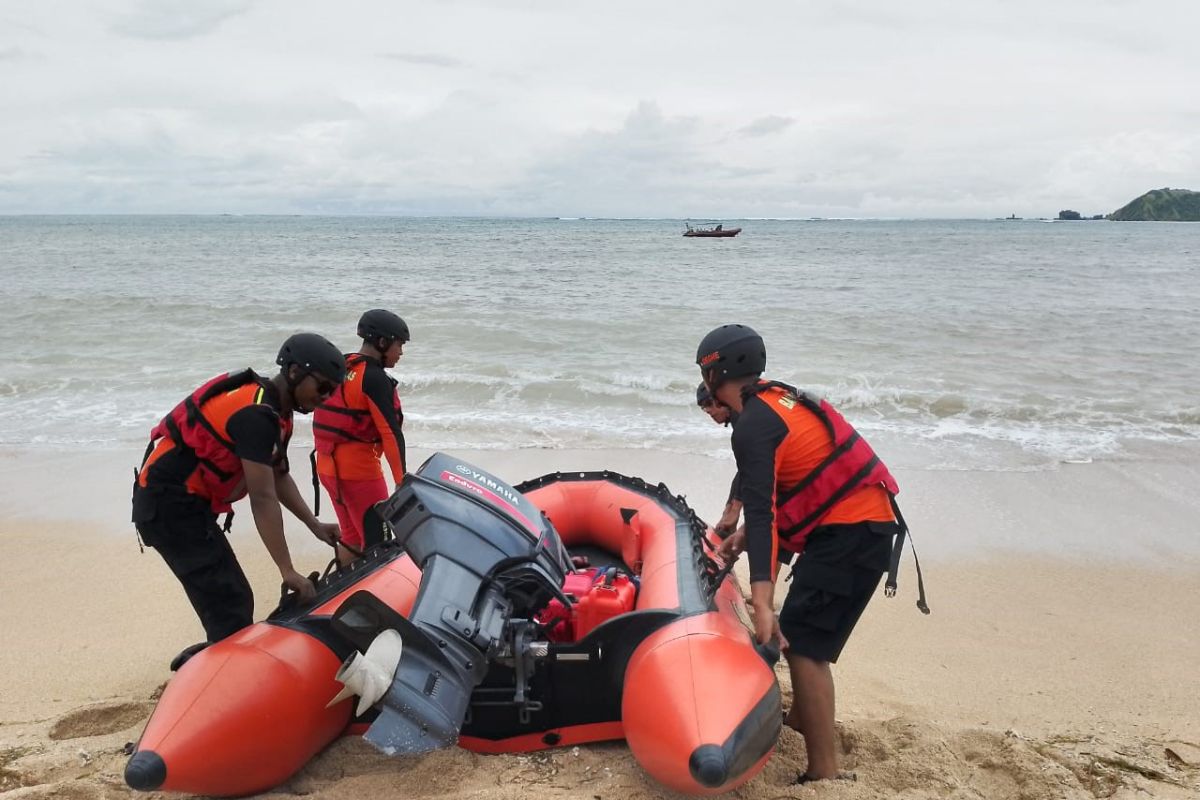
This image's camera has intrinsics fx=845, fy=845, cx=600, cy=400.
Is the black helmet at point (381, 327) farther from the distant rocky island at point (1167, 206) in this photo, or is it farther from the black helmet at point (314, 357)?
the distant rocky island at point (1167, 206)

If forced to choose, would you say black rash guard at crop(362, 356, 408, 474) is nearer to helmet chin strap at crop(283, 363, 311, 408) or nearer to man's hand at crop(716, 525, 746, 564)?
helmet chin strap at crop(283, 363, 311, 408)

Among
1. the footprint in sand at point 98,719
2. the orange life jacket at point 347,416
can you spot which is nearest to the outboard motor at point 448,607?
the orange life jacket at point 347,416

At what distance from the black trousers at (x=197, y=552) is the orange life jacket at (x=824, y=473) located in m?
1.90

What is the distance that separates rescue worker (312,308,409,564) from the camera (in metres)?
3.59

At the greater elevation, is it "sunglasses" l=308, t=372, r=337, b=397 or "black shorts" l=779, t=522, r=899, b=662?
"sunglasses" l=308, t=372, r=337, b=397

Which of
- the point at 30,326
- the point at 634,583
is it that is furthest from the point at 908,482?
the point at 30,326

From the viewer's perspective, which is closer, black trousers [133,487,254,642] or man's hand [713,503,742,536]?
black trousers [133,487,254,642]

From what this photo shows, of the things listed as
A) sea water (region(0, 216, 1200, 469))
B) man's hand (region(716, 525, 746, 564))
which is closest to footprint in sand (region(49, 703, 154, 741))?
man's hand (region(716, 525, 746, 564))

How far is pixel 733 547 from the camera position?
2941 mm

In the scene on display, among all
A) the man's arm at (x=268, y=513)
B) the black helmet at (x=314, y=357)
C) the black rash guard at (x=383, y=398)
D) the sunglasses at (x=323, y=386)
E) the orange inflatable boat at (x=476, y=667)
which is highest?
the black helmet at (x=314, y=357)

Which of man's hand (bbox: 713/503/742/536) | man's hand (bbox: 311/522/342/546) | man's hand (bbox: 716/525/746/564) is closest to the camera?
man's hand (bbox: 716/525/746/564)

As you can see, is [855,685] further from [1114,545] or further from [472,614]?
[1114,545]

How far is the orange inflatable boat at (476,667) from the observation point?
2.08 meters

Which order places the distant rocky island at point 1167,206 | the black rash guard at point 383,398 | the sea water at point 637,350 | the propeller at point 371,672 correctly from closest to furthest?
1. the propeller at point 371,672
2. the black rash guard at point 383,398
3. the sea water at point 637,350
4. the distant rocky island at point 1167,206
